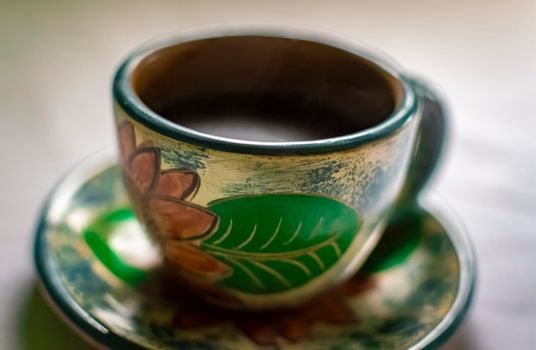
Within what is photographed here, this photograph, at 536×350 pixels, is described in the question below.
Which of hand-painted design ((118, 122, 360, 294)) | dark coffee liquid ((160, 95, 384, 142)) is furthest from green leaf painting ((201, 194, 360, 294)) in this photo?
dark coffee liquid ((160, 95, 384, 142))

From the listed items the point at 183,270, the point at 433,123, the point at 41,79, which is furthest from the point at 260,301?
the point at 41,79

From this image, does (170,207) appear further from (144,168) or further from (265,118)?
(265,118)

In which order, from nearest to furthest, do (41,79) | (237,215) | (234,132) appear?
(237,215)
(234,132)
(41,79)

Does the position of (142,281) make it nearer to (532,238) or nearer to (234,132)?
(234,132)

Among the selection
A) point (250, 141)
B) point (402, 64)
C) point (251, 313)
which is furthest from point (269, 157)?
point (402, 64)

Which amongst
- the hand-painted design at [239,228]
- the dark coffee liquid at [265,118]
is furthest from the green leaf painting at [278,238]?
the dark coffee liquid at [265,118]

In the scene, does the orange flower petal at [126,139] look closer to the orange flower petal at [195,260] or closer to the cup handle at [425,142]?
the orange flower petal at [195,260]
